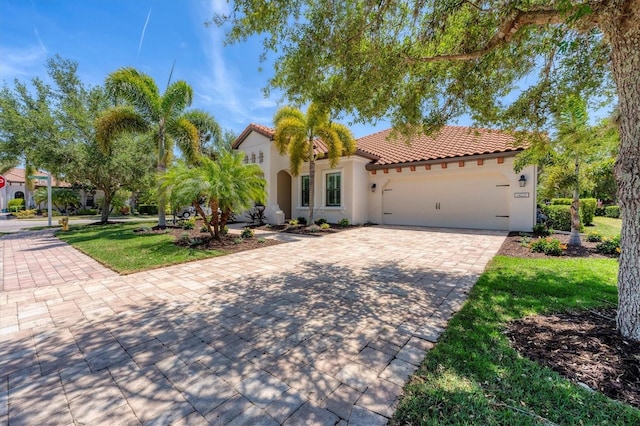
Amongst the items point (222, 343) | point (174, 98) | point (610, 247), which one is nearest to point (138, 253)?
point (222, 343)

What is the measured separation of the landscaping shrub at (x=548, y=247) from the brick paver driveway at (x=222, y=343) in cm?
308

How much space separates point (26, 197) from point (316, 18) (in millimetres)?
44082

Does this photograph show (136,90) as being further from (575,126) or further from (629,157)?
(575,126)

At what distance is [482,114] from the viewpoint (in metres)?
6.08

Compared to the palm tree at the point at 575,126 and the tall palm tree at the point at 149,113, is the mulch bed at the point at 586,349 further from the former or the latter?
the tall palm tree at the point at 149,113

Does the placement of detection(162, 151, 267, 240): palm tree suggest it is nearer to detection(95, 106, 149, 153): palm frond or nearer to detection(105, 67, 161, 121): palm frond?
detection(95, 106, 149, 153): palm frond

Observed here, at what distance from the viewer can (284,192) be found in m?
17.6

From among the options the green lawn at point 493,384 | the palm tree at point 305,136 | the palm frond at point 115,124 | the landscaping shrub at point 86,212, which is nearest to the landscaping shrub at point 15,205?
the landscaping shrub at point 86,212

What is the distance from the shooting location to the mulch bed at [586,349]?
2244 millimetres

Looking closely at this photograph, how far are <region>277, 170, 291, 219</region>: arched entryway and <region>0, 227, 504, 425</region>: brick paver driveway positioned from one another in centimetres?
1168

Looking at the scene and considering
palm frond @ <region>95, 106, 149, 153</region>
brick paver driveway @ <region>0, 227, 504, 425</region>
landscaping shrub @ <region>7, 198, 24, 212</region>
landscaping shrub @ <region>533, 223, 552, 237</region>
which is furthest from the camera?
landscaping shrub @ <region>7, 198, 24, 212</region>

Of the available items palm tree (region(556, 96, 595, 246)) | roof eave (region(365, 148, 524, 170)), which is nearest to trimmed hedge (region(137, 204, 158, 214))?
roof eave (region(365, 148, 524, 170))

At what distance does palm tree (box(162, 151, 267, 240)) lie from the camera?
8086 mm

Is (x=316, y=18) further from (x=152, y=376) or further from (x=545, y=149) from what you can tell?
(x=545, y=149)
